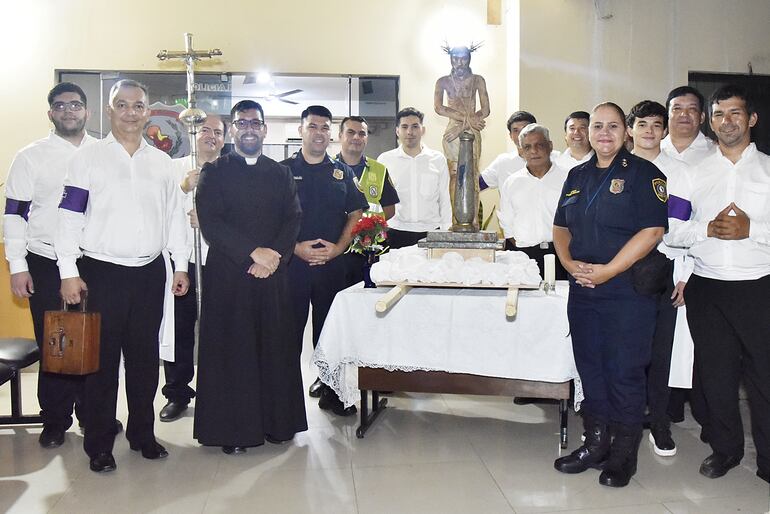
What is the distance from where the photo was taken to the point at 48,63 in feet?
20.1

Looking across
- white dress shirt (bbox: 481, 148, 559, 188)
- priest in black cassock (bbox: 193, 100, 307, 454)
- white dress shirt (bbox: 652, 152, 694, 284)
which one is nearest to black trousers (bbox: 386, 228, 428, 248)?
white dress shirt (bbox: 481, 148, 559, 188)

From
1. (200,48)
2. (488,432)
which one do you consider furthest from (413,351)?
(200,48)

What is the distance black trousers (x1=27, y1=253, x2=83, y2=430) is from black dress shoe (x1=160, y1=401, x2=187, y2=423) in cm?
48

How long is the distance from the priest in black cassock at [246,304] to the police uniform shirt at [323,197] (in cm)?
48

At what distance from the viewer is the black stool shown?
10.9 feet

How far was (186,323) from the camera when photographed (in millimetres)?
3979

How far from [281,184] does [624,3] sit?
425 cm

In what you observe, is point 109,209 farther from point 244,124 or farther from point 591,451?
point 591,451

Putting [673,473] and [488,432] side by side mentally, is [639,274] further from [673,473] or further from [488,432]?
[488,432]

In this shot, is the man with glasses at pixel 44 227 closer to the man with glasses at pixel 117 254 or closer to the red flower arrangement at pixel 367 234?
the man with glasses at pixel 117 254

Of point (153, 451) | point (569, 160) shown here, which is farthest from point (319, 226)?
point (569, 160)

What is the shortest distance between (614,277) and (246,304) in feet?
5.17

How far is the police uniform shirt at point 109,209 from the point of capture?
114 inches

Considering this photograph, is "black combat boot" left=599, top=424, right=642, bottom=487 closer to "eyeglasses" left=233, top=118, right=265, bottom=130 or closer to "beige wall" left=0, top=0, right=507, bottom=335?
"eyeglasses" left=233, top=118, right=265, bottom=130
